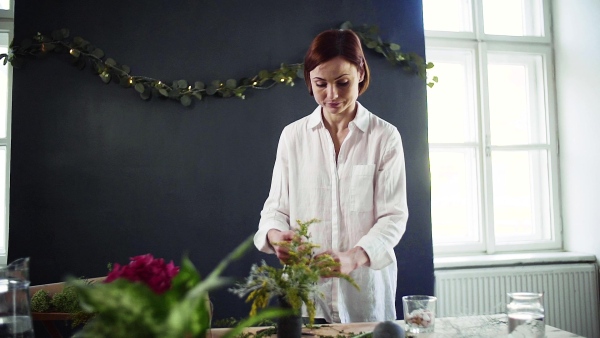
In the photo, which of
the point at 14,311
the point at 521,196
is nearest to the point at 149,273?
the point at 14,311

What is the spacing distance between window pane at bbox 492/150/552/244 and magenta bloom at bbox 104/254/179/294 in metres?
3.35

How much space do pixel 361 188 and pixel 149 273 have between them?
194 cm

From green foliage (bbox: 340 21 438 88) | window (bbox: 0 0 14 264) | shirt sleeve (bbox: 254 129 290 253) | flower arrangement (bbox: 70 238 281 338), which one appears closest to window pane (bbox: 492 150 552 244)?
green foliage (bbox: 340 21 438 88)

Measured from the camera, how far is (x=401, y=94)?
315 cm

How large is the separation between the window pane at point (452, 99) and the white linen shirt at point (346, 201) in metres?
0.95

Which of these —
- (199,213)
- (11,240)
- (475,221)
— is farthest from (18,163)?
(475,221)

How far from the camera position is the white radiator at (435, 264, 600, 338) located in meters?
3.39

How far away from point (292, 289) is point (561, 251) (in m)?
3.08

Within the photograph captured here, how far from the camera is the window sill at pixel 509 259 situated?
3430 millimetres

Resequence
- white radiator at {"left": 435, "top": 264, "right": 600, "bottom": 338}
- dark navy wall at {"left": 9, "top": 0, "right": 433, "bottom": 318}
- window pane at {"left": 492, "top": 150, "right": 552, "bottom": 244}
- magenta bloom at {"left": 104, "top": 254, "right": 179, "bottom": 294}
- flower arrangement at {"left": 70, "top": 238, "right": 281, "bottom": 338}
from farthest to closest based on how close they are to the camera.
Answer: window pane at {"left": 492, "top": 150, "right": 552, "bottom": 244}
white radiator at {"left": 435, "top": 264, "right": 600, "bottom": 338}
dark navy wall at {"left": 9, "top": 0, "right": 433, "bottom": 318}
magenta bloom at {"left": 104, "top": 254, "right": 179, "bottom": 294}
flower arrangement at {"left": 70, "top": 238, "right": 281, "bottom": 338}

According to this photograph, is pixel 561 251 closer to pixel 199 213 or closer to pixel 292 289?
pixel 199 213

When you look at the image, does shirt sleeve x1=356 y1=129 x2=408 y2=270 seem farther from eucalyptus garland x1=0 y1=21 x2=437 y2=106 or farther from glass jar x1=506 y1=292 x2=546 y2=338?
glass jar x1=506 y1=292 x2=546 y2=338

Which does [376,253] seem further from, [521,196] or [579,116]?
[579,116]

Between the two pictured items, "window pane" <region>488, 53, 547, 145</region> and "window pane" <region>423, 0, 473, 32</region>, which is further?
"window pane" <region>488, 53, 547, 145</region>
